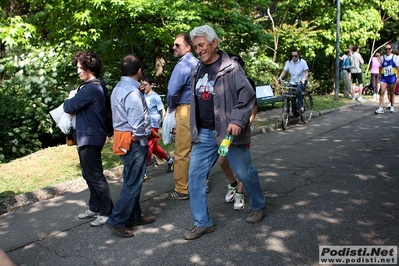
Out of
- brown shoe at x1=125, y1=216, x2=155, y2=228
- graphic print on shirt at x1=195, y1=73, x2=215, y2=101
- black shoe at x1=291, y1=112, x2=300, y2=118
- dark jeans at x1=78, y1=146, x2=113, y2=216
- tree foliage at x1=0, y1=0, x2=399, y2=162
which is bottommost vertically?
brown shoe at x1=125, y1=216, x2=155, y2=228

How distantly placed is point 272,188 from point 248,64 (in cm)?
1043

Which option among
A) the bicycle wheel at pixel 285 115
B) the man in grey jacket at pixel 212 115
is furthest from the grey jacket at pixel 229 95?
the bicycle wheel at pixel 285 115

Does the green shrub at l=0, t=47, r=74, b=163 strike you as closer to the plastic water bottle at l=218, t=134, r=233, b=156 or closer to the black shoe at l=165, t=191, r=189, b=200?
the black shoe at l=165, t=191, r=189, b=200

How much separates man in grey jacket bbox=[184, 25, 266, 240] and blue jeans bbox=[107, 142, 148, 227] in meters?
0.53

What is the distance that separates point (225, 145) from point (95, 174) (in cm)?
158

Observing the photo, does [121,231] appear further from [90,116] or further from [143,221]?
[90,116]

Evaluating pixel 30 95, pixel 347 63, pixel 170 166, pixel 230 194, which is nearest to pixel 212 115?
pixel 230 194

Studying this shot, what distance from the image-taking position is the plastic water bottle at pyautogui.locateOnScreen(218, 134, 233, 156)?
13.1 feet

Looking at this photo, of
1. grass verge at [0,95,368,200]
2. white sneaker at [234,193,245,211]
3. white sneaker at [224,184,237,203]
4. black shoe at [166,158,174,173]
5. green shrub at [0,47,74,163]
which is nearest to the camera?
white sneaker at [234,193,245,211]

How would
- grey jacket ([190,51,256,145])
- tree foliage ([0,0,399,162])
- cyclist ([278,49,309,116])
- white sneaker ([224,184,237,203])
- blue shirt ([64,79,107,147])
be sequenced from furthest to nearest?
cyclist ([278,49,309,116]) → tree foliage ([0,0,399,162]) → white sneaker ([224,184,237,203]) → blue shirt ([64,79,107,147]) → grey jacket ([190,51,256,145])

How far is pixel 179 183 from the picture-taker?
569 cm

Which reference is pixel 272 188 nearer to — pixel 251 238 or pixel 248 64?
pixel 251 238

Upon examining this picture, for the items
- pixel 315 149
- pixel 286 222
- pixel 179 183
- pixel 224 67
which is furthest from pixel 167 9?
pixel 286 222

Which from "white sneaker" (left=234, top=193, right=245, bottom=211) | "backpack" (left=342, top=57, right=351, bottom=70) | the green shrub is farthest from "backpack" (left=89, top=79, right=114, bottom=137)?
"backpack" (left=342, top=57, right=351, bottom=70)
